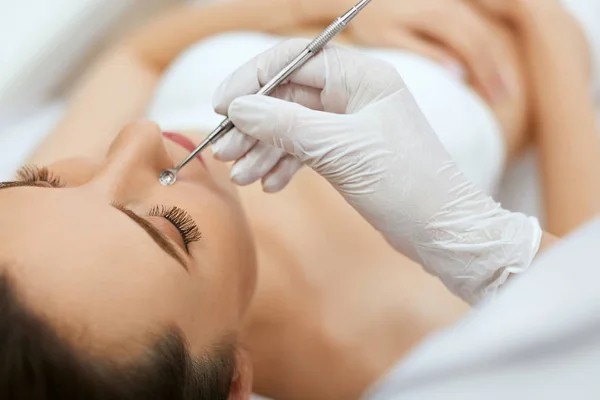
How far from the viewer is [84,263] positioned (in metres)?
0.54

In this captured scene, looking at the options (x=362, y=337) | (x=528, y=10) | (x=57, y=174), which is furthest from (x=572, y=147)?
(x=57, y=174)

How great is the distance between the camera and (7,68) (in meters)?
1.23

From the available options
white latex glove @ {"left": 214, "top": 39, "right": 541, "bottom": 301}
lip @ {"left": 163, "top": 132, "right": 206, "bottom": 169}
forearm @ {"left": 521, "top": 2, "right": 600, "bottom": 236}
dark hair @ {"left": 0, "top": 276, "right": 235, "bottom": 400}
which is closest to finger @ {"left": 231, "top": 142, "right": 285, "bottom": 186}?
white latex glove @ {"left": 214, "top": 39, "right": 541, "bottom": 301}

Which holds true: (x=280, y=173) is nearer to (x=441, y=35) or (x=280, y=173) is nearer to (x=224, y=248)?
(x=224, y=248)

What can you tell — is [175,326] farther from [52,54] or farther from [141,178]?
[52,54]

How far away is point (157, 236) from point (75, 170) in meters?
0.15

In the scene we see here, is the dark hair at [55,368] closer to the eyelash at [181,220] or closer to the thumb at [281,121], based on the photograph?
the eyelash at [181,220]

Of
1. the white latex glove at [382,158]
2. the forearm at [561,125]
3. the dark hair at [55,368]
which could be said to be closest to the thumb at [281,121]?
the white latex glove at [382,158]

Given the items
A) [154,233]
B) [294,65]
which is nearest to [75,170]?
[154,233]

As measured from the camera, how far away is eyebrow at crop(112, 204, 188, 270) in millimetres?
A: 596

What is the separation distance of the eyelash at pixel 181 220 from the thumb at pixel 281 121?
11 cm

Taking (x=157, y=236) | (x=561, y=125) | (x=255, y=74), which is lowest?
(x=561, y=125)

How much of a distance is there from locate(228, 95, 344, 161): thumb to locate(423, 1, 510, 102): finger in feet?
1.86

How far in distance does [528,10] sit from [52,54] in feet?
3.02
